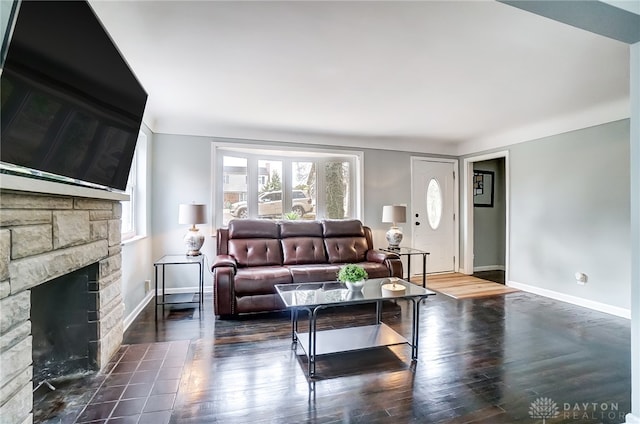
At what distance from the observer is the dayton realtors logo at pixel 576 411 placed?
1736mm

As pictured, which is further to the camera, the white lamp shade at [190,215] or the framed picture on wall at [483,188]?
the framed picture on wall at [483,188]

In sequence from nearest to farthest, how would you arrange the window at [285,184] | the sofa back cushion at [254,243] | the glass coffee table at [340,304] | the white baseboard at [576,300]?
the glass coffee table at [340,304] < the white baseboard at [576,300] < the sofa back cushion at [254,243] < the window at [285,184]

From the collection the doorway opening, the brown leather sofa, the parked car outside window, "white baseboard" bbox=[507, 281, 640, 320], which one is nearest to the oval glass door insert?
the doorway opening

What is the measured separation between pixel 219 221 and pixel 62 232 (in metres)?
2.77

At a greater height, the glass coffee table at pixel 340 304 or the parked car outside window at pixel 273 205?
the parked car outside window at pixel 273 205

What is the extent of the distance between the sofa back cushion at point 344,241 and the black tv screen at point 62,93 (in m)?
2.84

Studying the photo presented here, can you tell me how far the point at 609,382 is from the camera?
2066 mm

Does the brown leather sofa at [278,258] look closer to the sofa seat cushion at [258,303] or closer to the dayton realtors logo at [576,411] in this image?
the sofa seat cushion at [258,303]

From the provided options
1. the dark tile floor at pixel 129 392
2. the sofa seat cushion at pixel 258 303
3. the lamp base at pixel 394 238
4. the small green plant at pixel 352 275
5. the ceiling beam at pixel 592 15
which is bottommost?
the dark tile floor at pixel 129 392

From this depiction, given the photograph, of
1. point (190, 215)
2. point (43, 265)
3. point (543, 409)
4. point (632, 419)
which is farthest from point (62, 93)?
point (632, 419)

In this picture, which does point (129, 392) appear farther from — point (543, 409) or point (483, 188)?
point (483, 188)

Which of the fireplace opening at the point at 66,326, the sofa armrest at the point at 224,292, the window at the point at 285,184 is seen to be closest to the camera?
the fireplace opening at the point at 66,326

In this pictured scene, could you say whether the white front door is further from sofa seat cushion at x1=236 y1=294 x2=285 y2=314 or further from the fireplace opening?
the fireplace opening

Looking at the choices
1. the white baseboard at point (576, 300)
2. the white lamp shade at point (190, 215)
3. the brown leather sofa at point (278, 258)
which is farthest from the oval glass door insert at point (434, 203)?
the white lamp shade at point (190, 215)
